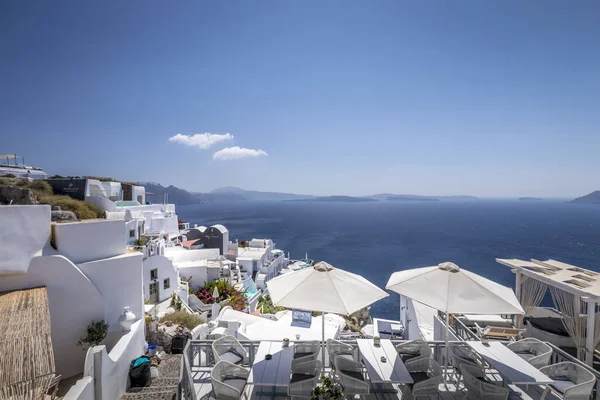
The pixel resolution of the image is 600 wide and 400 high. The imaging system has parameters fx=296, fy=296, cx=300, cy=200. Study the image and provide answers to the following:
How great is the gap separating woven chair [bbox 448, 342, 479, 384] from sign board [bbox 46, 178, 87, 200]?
24634 millimetres

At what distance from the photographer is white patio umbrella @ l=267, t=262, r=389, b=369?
217 inches

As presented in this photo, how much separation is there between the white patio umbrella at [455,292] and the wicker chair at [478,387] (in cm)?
118

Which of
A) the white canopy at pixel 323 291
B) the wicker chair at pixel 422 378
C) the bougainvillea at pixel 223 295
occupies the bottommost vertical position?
the bougainvillea at pixel 223 295

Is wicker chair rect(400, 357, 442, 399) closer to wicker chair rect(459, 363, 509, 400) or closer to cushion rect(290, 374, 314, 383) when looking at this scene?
wicker chair rect(459, 363, 509, 400)

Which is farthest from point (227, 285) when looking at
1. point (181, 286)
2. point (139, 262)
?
point (139, 262)

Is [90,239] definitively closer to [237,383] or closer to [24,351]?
[24,351]

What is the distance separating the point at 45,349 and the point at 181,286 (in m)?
14.3

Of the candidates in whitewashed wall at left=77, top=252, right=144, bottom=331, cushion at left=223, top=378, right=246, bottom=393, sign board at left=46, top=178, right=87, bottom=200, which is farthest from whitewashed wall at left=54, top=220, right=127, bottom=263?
sign board at left=46, top=178, right=87, bottom=200

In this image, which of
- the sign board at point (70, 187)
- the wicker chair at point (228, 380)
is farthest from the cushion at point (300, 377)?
the sign board at point (70, 187)

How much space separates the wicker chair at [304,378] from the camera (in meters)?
5.31

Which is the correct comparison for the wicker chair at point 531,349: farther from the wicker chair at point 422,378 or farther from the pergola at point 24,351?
the pergola at point 24,351

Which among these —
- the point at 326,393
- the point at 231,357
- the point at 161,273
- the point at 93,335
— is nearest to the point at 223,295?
the point at 161,273

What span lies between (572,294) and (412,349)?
6.42m

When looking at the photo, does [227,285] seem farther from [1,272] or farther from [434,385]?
[434,385]
